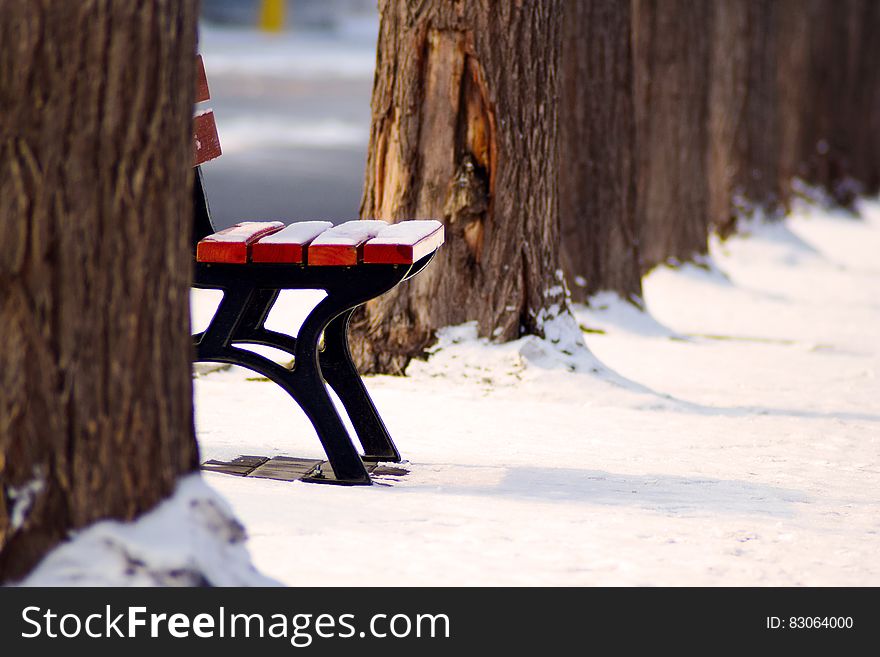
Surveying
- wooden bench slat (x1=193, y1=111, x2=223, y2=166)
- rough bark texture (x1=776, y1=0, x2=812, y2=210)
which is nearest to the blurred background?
rough bark texture (x1=776, y1=0, x2=812, y2=210)

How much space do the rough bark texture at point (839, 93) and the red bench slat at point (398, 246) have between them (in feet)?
43.4

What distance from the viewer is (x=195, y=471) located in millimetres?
2570

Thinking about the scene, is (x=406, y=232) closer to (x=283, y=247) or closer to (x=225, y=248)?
(x=283, y=247)

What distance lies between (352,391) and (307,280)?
1.73ft

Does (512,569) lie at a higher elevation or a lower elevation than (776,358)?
higher

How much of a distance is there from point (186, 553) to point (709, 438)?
2.62 meters

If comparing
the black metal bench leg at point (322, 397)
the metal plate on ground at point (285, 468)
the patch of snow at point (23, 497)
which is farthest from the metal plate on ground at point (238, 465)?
the patch of snow at point (23, 497)

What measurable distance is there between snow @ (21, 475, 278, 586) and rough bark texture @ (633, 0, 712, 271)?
694 centimetres

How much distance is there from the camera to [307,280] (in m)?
3.46

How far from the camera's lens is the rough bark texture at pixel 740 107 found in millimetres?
11711

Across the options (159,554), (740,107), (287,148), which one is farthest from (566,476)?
(287,148)

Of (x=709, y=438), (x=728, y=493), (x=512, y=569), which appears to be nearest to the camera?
(x=512, y=569)

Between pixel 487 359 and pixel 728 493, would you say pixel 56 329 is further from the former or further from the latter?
pixel 487 359
